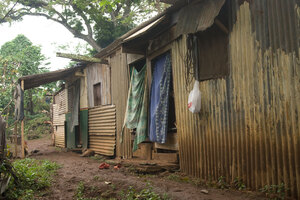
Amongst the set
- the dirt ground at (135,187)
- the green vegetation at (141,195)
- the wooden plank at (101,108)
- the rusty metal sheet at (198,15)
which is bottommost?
the dirt ground at (135,187)

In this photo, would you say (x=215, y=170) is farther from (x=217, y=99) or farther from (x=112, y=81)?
(x=112, y=81)

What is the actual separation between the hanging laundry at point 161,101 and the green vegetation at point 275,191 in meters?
3.06

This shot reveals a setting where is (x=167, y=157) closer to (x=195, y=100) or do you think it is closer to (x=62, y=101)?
(x=195, y=100)

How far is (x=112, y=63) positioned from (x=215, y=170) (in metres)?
6.57

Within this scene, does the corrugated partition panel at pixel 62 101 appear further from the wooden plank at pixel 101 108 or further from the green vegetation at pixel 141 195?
the green vegetation at pixel 141 195

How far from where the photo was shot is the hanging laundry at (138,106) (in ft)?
26.0

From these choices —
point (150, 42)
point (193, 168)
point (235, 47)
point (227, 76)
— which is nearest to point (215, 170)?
point (193, 168)

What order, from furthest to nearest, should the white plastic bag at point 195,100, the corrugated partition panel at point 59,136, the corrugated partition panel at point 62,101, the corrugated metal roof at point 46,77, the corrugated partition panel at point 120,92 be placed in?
the corrugated partition panel at point 59,136, the corrugated partition panel at point 62,101, the corrugated metal roof at point 46,77, the corrugated partition panel at point 120,92, the white plastic bag at point 195,100

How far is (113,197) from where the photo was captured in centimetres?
480

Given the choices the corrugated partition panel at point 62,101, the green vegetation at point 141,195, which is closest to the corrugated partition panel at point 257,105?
the green vegetation at point 141,195

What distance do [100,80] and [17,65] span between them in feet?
42.5

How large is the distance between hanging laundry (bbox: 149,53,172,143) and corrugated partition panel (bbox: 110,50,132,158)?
6.54 ft

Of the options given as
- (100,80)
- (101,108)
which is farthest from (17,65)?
(101,108)

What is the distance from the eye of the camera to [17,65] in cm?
2097
